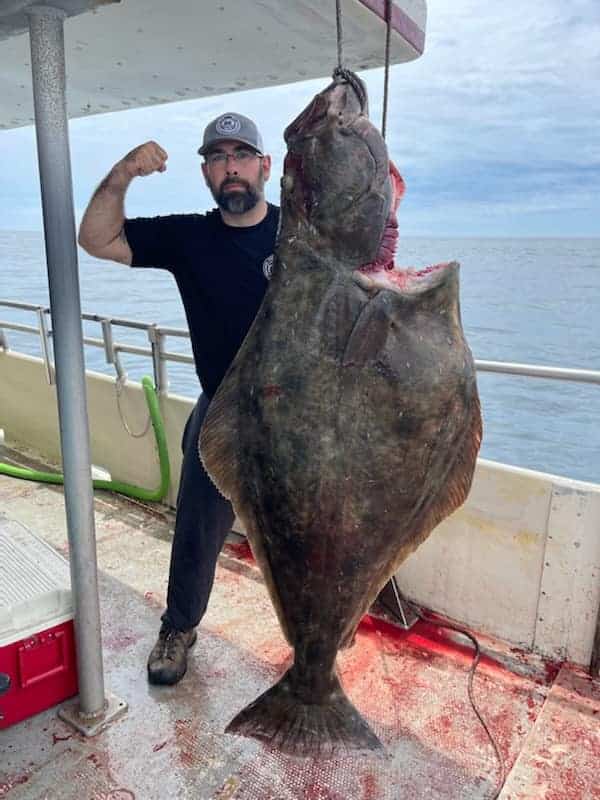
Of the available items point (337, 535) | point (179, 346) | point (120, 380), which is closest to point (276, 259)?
point (337, 535)

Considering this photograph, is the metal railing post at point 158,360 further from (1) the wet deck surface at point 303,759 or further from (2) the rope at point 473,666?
(2) the rope at point 473,666

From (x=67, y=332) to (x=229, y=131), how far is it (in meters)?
1.07

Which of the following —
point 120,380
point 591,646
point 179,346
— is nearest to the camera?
point 591,646

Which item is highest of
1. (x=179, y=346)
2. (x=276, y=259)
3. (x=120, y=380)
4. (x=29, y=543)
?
(x=276, y=259)

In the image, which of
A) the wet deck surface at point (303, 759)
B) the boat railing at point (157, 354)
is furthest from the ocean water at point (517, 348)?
the wet deck surface at point (303, 759)

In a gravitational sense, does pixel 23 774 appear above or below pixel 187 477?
below

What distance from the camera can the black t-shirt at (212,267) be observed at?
2979 millimetres

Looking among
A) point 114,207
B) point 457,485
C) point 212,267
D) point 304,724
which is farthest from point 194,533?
point 457,485

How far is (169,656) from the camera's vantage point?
3.36 m

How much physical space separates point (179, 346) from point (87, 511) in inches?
533

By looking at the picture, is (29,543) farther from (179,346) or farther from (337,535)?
(179,346)

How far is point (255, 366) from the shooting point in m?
1.95

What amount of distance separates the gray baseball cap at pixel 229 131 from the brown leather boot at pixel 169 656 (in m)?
2.37

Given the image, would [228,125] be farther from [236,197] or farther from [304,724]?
[304,724]
